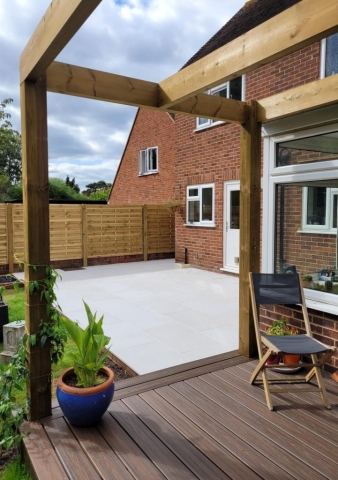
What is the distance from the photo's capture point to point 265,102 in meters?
3.41

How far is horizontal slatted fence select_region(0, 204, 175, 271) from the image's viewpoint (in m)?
9.19

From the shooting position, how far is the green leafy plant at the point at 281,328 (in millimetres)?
3447

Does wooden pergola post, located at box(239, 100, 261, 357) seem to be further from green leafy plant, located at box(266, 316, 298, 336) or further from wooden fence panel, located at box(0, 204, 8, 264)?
wooden fence panel, located at box(0, 204, 8, 264)

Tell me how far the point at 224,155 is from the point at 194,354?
19.9 ft

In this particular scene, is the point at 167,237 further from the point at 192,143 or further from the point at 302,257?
the point at 302,257

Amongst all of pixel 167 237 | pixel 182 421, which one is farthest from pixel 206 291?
pixel 167 237

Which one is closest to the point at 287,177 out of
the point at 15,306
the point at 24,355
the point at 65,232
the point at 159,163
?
the point at 24,355

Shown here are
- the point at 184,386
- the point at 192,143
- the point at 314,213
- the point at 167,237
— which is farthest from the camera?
the point at 167,237

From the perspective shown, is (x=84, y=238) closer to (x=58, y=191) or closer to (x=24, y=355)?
(x=24, y=355)

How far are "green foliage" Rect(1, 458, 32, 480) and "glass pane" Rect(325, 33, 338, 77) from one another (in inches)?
266

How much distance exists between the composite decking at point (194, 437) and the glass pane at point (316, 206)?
64.8 inches

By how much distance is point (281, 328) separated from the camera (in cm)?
349

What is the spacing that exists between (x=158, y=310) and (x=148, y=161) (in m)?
9.51

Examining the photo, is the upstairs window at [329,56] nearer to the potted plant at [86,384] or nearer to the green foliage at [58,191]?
the potted plant at [86,384]
